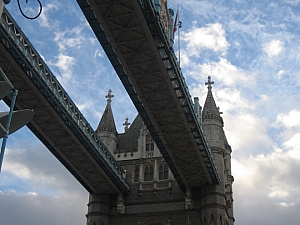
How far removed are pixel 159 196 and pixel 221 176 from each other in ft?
21.3

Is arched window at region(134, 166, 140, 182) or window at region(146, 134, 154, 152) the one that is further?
window at region(146, 134, 154, 152)

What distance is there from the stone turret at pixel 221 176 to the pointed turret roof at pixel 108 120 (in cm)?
1085

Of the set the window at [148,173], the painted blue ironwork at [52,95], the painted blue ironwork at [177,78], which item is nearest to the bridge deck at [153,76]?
the painted blue ironwork at [177,78]

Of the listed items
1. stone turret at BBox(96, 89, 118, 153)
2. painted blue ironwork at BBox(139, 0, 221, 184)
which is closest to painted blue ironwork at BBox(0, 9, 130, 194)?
stone turret at BBox(96, 89, 118, 153)

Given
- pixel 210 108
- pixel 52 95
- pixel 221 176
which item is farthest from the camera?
pixel 210 108

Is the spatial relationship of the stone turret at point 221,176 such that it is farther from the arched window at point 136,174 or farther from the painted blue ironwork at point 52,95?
the painted blue ironwork at point 52,95

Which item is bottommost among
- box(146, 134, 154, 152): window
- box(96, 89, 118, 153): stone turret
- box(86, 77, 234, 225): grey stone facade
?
box(86, 77, 234, 225): grey stone facade

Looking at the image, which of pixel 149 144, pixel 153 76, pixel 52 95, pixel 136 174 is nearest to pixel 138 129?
pixel 149 144

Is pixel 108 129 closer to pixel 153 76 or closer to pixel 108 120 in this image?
pixel 108 120

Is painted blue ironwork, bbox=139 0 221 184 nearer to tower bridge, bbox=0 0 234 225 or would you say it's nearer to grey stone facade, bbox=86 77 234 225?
tower bridge, bbox=0 0 234 225

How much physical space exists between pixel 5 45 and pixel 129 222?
962 inches

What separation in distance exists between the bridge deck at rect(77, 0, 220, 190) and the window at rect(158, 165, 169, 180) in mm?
5066

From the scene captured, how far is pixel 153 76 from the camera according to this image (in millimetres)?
30531

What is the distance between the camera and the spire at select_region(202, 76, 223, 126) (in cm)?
4856
